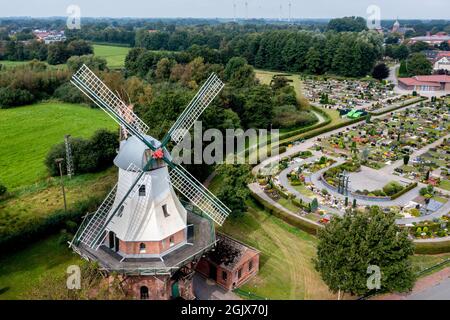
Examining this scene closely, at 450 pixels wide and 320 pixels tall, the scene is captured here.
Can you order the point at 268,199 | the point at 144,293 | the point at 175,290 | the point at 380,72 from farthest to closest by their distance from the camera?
the point at 380,72 < the point at 268,199 < the point at 175,290 < the point at 144,293

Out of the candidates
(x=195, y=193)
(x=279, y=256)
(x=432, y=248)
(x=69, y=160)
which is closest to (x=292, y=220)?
(x=279, y=256)

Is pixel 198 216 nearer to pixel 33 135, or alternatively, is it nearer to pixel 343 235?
pixel 343 235

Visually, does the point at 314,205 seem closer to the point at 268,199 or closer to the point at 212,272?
the point at 268,199

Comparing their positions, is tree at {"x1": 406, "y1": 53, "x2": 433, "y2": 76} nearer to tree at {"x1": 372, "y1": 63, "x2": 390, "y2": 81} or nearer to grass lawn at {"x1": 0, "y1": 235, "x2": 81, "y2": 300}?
tree at {"x1": 372, "y1": 63, "x2": 390, "y2": 81}

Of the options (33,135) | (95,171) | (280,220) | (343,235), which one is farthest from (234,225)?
(33,135)

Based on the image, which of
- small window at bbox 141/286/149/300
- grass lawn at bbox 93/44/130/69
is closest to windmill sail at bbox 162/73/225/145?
small window at bbox 141/286/149/300

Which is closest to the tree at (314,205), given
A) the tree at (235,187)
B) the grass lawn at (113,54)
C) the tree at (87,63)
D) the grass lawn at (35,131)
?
the tree at (235,187)
